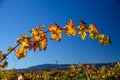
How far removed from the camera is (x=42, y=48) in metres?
4.38

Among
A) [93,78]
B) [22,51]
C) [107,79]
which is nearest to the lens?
[22,51]

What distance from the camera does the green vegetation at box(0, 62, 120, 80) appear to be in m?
9.86

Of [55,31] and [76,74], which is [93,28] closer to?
[55,31]

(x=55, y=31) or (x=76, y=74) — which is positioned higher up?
(x=76, y=74)

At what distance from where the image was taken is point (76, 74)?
1174 cm

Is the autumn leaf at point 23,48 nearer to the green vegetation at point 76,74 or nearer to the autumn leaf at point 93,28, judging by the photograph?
the autumn leaf at point 93,28

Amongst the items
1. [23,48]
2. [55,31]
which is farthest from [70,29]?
[23,48]

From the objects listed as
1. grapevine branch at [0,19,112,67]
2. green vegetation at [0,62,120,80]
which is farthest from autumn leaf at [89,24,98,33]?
green vegetation at [0,62,120,80]

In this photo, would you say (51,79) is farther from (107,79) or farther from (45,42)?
(45,42)

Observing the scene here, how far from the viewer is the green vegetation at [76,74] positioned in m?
9.86

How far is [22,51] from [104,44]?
893mm

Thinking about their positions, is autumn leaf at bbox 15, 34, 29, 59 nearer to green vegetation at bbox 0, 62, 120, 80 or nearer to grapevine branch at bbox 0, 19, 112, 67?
grapevine branch at bbox 0, 19, 112, 67

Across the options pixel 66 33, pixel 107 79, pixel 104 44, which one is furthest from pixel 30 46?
pixel 107 79

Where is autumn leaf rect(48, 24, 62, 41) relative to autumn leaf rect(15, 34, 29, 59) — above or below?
above
